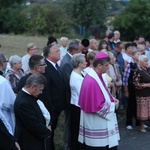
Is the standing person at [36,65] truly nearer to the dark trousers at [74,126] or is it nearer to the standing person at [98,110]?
the standing person at [98,110]

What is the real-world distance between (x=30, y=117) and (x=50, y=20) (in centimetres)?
2808

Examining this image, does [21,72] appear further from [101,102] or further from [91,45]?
[91,45]

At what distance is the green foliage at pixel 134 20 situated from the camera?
39.9 meters

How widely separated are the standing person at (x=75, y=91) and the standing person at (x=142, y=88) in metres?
1.79

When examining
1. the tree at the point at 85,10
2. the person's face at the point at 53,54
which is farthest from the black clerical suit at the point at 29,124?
the tree at the point at 85,10

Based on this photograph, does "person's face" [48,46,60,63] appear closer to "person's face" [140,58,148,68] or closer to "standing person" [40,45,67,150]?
"standing person" [40,45,67,150]

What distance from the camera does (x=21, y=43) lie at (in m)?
21.6

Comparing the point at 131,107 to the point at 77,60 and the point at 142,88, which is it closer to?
the point at 142,88

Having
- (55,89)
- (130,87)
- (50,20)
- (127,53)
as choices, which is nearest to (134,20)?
(50,20)

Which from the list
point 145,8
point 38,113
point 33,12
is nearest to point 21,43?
point 33,12

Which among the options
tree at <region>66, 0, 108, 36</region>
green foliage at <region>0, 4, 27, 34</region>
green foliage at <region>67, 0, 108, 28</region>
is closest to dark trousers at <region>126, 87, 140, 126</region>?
tree at <region>66, 0, 108, 36</region>

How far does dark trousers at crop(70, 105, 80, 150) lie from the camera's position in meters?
6.07

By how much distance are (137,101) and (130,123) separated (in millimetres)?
722

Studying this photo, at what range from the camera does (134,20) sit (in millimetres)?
40531
